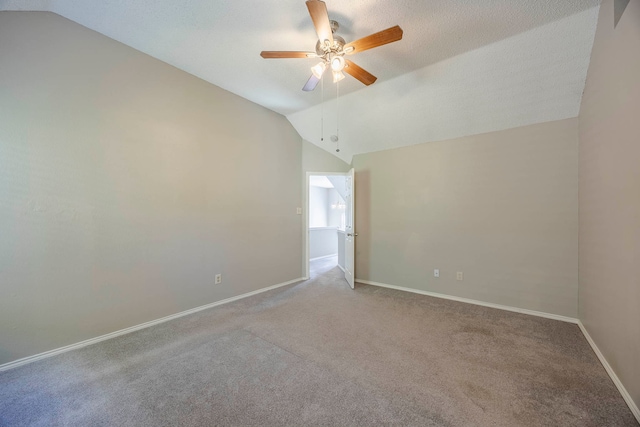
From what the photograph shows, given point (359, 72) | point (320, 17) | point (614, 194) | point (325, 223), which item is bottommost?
point (325, 223)

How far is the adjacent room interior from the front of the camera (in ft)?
5.49

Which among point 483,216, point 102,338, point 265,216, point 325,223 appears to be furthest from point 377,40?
point 325,223

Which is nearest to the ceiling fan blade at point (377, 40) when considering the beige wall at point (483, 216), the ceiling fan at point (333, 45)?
the ceiling fan at point (333, 45)

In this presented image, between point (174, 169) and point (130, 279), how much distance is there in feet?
4.25

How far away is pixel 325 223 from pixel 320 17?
6.62m

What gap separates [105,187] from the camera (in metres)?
2.40

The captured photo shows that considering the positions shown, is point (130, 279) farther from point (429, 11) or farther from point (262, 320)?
point (429, 11)

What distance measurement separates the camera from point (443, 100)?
10.0 ft

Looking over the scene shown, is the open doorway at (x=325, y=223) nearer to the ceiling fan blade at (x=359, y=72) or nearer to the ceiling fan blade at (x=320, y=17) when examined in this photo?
the ceiling fan blade at (x=359, y=72)

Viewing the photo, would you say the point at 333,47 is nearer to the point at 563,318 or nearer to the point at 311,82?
the point at 311,82

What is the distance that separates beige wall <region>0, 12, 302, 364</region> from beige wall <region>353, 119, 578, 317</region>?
7.71 feet

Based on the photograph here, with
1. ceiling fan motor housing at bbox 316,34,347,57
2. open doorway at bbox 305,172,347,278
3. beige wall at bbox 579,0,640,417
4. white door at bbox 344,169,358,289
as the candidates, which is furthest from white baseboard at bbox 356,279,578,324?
ceiling fan motor housing at bbox 316,34,347,57

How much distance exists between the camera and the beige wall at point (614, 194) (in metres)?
1.57

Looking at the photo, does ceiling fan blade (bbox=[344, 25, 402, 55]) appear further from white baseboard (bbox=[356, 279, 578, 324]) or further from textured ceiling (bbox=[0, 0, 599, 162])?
white baseboard (bbox=[356, 279, 578, 324])
